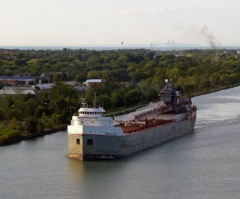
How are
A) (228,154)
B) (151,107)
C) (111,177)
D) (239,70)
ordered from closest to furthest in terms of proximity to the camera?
(111,177) < (228,154) < (151,107) < (239,70)

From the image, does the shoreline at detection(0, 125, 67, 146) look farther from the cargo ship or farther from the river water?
the cargo ship

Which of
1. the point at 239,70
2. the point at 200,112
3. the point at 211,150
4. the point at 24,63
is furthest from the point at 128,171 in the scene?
the point at 24,63

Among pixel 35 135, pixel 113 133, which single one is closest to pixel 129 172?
pixel 113 133

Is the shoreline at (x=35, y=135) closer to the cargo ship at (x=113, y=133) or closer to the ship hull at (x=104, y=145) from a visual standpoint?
the cargo ship at (x=113, y=133)

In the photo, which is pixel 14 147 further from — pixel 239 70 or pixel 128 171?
pixel 239 70

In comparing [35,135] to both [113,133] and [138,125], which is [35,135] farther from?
[113,133]

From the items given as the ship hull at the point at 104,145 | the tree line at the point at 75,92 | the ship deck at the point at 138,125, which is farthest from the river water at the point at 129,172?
the tree line at the point at 75,92
